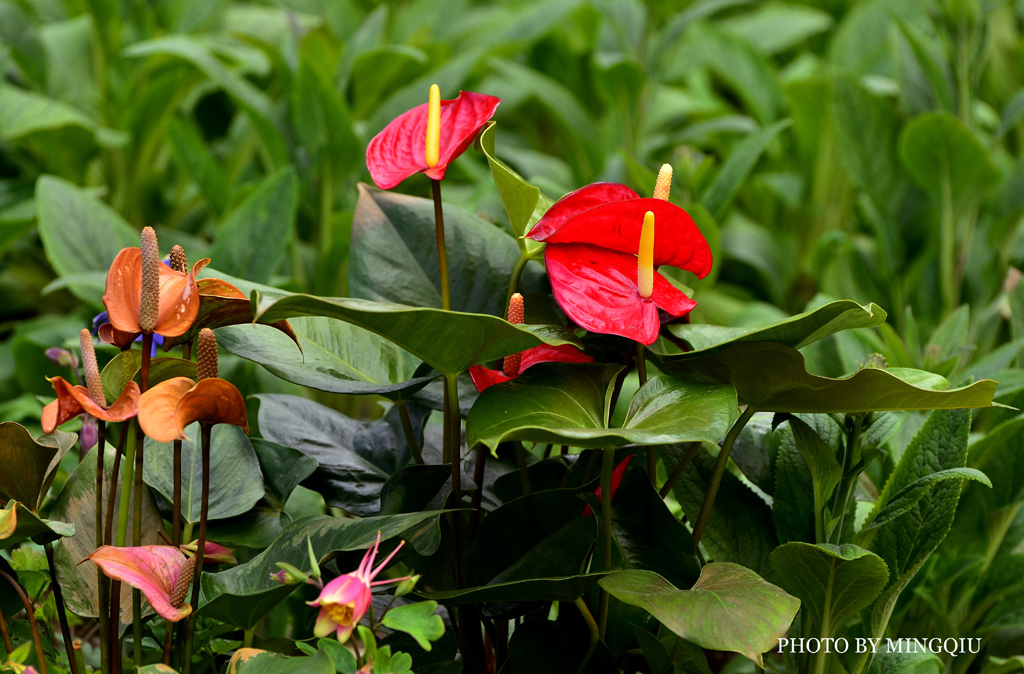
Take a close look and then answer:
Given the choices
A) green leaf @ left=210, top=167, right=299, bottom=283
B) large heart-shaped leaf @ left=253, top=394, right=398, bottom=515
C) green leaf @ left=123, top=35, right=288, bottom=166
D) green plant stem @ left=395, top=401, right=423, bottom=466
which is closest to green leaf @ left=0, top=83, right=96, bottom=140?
green leaf @ left=123, top=35, right=288, bottom=166

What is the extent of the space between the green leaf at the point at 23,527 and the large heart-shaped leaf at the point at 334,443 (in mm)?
182

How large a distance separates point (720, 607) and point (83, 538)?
41 cm

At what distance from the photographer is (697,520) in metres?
0.63

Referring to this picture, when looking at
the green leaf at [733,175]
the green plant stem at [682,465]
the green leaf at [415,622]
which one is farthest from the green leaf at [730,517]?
the green leaf at [733,175]

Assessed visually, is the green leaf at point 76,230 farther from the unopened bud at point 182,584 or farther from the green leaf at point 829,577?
the green leaf at point 829,577

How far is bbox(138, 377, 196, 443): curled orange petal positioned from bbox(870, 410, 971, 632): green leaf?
487 millimetres

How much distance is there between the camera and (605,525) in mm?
570

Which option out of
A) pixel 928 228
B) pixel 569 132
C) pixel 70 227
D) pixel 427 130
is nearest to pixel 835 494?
pixel 427 130

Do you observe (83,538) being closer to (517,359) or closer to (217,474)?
(217,474)

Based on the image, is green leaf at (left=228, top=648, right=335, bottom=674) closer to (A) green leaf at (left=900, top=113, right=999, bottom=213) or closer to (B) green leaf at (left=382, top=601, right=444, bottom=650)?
(B) green leaf at (left=382, top=601, right=444, bottom=650)

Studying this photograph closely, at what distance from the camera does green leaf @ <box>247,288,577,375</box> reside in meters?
0.45

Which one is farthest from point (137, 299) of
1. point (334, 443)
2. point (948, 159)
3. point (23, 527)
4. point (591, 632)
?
point (948, 159)

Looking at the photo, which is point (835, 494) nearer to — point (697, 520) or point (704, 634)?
point (697, 520)

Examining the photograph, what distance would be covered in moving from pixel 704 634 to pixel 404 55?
4.27 feet
